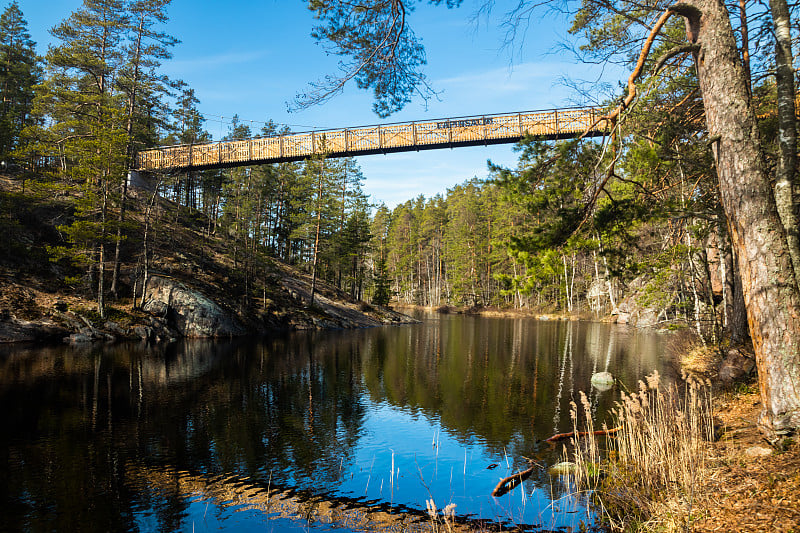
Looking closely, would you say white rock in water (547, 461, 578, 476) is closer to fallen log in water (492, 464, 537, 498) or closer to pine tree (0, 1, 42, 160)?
fallen log in water (492, 464, 537, 498)

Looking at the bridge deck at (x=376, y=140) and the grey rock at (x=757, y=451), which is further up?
the bridge deck at (x=376, y=140)

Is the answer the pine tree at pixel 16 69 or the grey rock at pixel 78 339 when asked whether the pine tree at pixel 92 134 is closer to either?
the grey rock at pixel 78 339

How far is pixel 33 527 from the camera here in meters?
5.73

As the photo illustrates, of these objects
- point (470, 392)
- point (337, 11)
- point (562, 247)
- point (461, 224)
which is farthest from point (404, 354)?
point (461, 224)

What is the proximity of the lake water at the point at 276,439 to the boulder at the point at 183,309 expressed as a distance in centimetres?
589

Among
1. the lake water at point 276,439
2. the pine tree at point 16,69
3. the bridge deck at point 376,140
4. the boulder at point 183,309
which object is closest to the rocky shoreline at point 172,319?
the boulder at point 183,309

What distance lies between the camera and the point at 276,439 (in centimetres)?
970

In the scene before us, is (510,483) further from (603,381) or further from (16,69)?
(16,69)

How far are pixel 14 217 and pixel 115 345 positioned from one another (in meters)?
10.9

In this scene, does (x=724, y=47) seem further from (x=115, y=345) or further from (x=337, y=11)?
(x=115, y=345)

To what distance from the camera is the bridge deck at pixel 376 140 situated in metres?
22.7

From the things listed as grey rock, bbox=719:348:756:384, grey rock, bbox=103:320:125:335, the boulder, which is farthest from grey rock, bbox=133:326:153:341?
grey rock, bbox=719:348:756:384

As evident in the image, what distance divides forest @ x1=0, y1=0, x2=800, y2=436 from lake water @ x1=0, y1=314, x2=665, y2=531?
136 inches

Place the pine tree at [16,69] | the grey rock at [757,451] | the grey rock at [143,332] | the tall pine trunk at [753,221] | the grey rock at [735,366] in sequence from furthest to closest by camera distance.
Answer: the pine tree at [16,69] → the grey rock at [143,332] → the grey rock at [735,366] → the grey rock at [757,451] → the tall pine trunk at [753,221]
